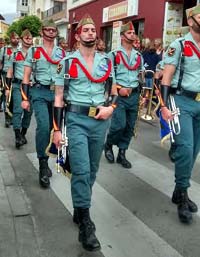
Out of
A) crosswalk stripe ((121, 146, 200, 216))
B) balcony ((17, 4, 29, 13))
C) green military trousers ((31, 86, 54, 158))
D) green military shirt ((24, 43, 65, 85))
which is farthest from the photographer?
balcony ((17, 4, 29, 13))

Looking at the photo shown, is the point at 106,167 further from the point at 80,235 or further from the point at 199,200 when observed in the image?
the point at 80,235

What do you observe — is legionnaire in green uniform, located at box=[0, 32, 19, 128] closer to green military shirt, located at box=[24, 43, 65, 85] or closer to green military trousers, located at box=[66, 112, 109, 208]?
green military shirt, located at box=[24, 43, 65, 85]

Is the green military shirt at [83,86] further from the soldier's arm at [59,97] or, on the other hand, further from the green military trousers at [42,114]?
the green military trousers at [42,114]

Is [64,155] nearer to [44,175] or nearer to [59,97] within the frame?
[59,97]

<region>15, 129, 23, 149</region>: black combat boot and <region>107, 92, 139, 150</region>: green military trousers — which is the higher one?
<region>107, 92, 139, 150</region>: green military trousers

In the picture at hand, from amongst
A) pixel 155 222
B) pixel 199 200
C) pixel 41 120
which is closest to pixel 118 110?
pixel 41 120

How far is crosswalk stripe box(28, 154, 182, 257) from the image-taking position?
12.6 feet

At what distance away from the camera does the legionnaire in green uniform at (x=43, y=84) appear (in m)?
5.59

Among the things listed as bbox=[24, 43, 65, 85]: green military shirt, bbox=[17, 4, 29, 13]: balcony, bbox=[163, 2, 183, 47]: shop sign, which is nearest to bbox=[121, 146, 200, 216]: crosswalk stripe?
bbox=[24, 43, 65, 85]: green military shirt

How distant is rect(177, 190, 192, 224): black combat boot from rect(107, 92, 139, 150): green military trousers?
195 cm

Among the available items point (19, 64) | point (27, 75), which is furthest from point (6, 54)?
point (27, 75)

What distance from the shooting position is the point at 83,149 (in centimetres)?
392

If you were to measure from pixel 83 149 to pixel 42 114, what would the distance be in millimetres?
1784

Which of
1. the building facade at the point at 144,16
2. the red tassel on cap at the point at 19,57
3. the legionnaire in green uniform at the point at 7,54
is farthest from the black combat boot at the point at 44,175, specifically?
the building facade at the point at 144,16
